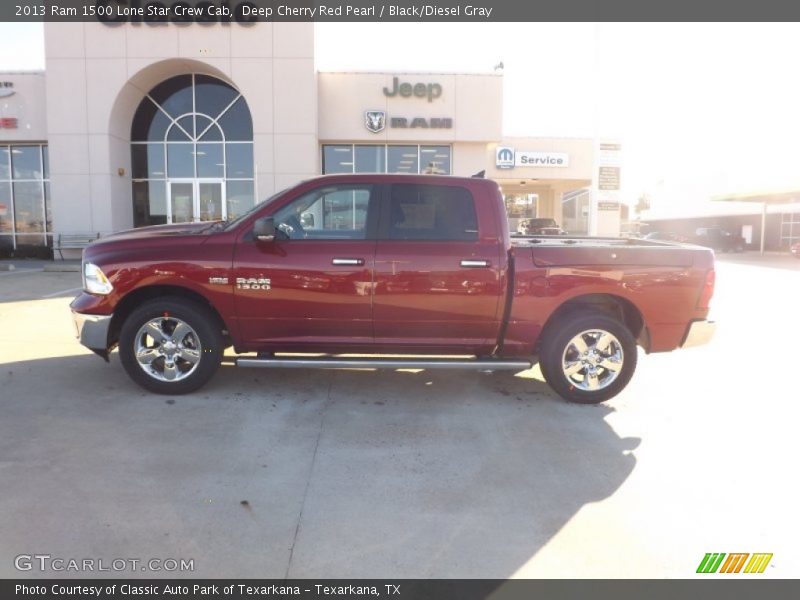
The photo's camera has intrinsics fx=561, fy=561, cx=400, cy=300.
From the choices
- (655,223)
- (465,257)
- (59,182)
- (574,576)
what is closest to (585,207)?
(655,223)

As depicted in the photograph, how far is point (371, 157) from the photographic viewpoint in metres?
19.8

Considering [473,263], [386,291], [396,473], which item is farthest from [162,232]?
[396,473]

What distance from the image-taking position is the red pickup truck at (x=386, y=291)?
16.3ft

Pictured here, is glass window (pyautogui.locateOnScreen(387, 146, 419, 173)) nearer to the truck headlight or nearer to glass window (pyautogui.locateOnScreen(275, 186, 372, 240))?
glass window (pyautogui.locateOnScreen(275, 186, 372, 240))

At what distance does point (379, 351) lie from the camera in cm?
526

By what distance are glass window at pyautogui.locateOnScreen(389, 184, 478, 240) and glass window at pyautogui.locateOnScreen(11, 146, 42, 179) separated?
2016 cm

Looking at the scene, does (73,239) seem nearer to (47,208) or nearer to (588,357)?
(47,208)

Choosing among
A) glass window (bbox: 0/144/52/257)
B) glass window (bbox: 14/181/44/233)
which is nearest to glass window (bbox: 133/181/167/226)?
glass window (bbox: 0/144/52/257)

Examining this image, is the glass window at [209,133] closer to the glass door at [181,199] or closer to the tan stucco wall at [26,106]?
the glass door at [181,199]

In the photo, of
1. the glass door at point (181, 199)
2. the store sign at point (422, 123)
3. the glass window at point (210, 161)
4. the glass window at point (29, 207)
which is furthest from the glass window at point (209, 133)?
the glass window at point (29, 207)

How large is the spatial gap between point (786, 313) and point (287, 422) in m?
10.1

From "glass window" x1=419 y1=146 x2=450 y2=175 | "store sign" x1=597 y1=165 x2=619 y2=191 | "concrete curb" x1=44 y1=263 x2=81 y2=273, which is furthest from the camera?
"store sign" x1=597 y1=165 x2=619 y2=191

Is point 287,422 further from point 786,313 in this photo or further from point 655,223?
point 655,223

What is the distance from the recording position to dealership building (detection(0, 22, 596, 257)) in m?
17.5
